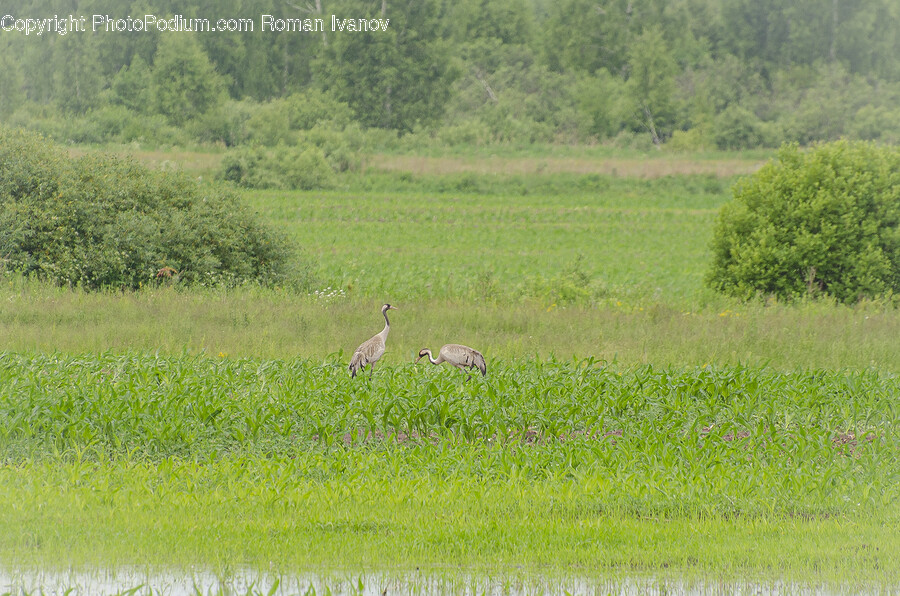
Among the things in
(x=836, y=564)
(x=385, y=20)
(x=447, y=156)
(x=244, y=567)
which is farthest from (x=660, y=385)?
(x=385, y=20)

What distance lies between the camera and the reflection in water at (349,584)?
6387mm

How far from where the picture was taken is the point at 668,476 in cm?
877

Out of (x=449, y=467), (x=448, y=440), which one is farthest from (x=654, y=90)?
(x=449, y=467)

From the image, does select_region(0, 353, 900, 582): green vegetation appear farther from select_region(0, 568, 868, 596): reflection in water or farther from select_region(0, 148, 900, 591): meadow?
select_region(0, 568, 868, 596): reflection in water

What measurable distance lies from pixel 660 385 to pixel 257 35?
81046 mm

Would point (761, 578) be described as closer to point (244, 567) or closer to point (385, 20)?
point (244, 567)

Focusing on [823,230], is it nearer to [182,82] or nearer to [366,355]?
[366,355]

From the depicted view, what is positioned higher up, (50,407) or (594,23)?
(594,23)

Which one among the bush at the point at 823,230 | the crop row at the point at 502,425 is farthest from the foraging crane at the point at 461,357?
the bush at the point at 823,230

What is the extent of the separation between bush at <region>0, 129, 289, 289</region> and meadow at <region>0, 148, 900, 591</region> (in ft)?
4.06

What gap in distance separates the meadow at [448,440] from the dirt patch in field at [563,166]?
117ft

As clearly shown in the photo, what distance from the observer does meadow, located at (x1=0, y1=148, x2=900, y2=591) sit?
7.03 meters

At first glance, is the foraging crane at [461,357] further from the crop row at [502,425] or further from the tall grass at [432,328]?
the tall grass at [432,328]

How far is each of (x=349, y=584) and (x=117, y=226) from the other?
16798 mm
